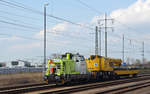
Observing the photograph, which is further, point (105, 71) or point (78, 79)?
point (105, 71)

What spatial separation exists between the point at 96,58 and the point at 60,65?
29.3ft

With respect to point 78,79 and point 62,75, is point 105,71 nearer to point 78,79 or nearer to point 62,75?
point 78,79

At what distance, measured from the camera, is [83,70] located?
25188mm

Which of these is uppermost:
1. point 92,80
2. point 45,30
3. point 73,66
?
point 45,30

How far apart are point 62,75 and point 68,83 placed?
1748mm

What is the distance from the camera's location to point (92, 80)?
28.0 metres

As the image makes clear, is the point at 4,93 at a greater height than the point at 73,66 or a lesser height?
lesser

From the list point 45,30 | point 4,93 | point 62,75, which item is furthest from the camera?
point 45,30

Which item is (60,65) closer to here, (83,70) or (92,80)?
(83,70)

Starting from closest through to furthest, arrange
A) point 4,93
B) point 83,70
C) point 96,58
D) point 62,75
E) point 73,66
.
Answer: point 4,93, point 62,75, point 73,66, point 83,70, point 96,58

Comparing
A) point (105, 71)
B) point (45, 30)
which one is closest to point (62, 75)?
point (45, 30)

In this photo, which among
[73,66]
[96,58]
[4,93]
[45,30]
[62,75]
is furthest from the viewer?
[96,58]

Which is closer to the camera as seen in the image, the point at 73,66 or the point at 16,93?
the point at 16,93

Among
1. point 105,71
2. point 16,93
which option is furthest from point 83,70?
point 16,93
